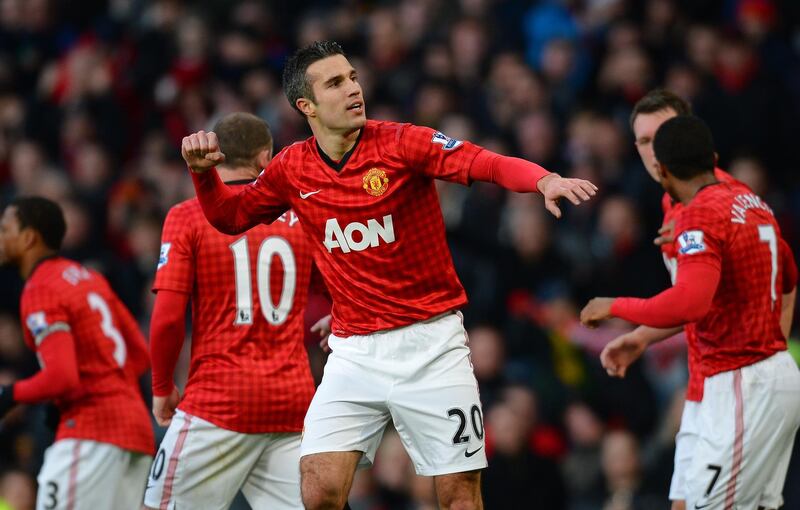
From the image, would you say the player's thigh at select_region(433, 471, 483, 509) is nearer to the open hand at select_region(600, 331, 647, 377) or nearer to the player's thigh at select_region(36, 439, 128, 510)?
the open hand at select_region(600, 331, 647, 377)

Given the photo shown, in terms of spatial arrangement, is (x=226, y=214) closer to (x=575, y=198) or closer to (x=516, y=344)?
(x=575, y=198)

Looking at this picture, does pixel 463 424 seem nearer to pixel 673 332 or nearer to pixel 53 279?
pixel 673 332

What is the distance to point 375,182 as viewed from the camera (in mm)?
5531

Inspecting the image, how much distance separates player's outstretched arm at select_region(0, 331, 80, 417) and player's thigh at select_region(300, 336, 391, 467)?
1722 mm

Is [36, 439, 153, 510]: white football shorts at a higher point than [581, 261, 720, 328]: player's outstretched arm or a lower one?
lower

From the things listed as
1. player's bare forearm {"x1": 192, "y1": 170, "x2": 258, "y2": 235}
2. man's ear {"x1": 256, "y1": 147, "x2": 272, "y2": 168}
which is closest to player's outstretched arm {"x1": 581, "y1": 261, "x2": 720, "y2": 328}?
player's bare forearm {"x1": 192, "y1": 170, "x2": 258, "y2": 235}

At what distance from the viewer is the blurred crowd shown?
30.0ft

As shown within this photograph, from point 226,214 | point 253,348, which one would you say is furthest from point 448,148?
point 253,348

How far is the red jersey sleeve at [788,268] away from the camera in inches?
243

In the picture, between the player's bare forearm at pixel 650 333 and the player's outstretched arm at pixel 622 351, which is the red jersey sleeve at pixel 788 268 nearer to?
the player's bare forearm at pixel 650 333

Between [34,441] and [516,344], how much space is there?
3.82 m

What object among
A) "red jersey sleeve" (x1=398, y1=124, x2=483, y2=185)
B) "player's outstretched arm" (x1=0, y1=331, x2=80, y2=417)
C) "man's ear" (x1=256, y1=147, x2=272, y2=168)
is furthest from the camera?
"player's outstretched arm" (x1=0, y1=331, x2=80, y2=417)

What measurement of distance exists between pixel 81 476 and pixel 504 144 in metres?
5.42

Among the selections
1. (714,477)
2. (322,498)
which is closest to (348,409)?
(322,498)
